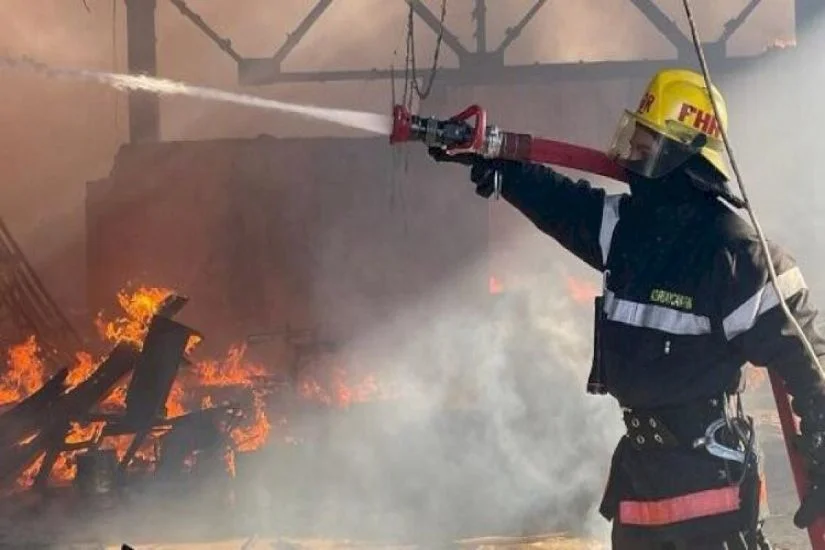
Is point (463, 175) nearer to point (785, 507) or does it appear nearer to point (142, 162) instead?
point (142, 162)

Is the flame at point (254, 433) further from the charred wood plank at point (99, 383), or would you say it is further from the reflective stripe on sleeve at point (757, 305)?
the reflective stripe on sleeve at point (757, 305)

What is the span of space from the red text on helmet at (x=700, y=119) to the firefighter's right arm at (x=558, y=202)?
1.26ft

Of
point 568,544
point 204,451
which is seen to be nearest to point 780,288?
point 568,544

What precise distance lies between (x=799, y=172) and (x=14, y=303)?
31.6 feet

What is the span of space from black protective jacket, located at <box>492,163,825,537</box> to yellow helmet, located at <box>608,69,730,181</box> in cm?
8

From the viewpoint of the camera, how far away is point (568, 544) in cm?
628

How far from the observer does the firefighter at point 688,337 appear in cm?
289

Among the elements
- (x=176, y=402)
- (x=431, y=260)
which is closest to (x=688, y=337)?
(x=176, y=402)

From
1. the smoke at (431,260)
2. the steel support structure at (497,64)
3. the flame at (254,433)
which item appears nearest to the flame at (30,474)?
the smoke at (431,260)

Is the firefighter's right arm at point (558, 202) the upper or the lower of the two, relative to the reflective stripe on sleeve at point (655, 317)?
upper

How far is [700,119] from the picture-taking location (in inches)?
126

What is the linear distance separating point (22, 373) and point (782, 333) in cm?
949

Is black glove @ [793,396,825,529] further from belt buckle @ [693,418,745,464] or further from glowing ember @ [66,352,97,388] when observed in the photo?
glowing ember @ [66,352,97,388]

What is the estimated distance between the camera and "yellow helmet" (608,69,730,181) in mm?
3168
